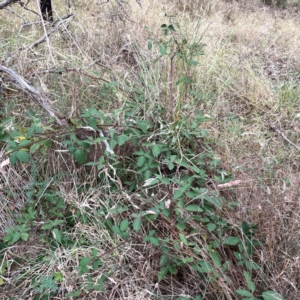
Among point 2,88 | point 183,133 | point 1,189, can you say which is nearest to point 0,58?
point 2,88

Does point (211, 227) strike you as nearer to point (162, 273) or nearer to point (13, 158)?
point (162, 273)

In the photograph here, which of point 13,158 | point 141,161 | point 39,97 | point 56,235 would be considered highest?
point 39,97

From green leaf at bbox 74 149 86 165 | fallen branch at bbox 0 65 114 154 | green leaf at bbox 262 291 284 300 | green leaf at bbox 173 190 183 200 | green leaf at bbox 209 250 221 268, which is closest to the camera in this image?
green leaf at bbox 262 291 284 300

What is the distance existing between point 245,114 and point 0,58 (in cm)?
172

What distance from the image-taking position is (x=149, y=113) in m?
1.71

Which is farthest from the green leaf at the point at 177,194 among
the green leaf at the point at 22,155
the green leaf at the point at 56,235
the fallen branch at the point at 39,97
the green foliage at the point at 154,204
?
the green leaf at the point at 22,155

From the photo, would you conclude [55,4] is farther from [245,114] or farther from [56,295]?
[56,295]

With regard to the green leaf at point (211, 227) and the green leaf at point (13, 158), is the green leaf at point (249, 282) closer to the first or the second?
the green leaf at point (211, 227)

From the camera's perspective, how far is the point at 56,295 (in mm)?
1211

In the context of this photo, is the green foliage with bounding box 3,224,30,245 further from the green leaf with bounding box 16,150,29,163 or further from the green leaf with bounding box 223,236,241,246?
the green leaf with bounding box 223,236,241,246

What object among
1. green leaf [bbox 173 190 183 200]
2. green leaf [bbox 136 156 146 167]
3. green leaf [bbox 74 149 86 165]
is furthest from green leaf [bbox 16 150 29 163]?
green leaf [bbox 173 190 183 200]

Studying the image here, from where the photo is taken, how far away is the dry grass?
120 cm

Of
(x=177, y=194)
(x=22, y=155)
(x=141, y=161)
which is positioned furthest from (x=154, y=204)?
(x=22, y=155)

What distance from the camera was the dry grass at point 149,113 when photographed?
1.20 meters
